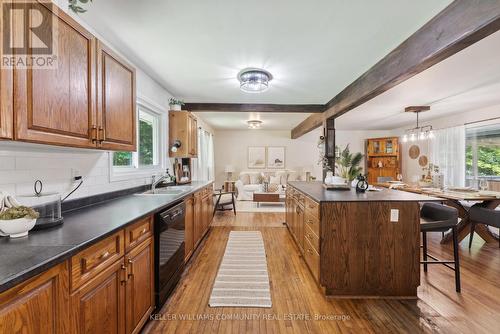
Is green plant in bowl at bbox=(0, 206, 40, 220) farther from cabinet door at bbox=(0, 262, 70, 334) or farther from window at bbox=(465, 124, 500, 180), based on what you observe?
window at bbox=(465, 124, 500, 180)

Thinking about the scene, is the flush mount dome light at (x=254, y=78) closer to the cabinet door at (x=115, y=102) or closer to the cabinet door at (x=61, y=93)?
the cabinet door at (x=115, y=102)

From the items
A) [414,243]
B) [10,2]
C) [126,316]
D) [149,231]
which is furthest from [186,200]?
[414,243]

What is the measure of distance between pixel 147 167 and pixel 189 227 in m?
1.06

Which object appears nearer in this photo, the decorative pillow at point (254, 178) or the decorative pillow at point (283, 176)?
the decorative pillow at point (283, 176)

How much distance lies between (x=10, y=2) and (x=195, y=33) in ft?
3.88

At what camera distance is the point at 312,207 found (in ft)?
7.88

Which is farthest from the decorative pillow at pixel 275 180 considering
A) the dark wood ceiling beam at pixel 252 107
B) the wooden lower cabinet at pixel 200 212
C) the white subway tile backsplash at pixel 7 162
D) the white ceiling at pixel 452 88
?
the white subway tile backsplash at pixel 7 162

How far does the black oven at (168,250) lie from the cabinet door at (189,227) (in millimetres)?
265

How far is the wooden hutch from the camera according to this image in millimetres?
6789

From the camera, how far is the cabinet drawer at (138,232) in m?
1.42

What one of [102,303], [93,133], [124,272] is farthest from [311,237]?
[93,133]

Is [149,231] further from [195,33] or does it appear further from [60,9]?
[195,33]

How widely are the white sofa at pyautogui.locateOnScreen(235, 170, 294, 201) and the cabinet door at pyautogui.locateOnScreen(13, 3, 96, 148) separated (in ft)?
18.6

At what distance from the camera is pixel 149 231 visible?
67.5 inches
